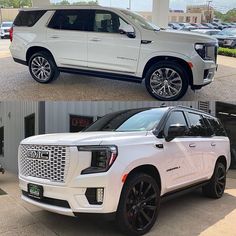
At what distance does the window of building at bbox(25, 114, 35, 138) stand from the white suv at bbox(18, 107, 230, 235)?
8309 mm

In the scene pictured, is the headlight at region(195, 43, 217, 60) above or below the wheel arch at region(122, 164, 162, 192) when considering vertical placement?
above

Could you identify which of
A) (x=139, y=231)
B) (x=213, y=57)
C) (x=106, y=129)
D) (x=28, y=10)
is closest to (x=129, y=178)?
(x=139, y=231)

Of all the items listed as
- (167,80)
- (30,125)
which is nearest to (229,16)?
(30,125)

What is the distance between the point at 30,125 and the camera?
14.4 meters

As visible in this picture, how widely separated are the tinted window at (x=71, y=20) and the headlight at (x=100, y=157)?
15.3ft

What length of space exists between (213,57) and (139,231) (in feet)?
14.8

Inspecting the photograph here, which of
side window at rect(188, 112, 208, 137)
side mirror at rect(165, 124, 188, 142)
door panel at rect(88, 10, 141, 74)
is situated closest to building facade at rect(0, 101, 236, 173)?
door panel at rect(88, 10, 141, 74)

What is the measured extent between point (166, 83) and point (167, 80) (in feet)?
0.21

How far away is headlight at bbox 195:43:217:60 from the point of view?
7339mm

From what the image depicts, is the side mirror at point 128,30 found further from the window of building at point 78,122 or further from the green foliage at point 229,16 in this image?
the green foliage at point 229,16

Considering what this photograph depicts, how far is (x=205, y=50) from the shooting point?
743 centimetres

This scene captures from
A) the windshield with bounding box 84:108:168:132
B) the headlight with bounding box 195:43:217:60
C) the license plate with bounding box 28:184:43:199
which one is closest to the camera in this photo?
the license plate with bounding box 28:184:43:199

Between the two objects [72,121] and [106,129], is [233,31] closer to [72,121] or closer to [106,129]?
[72,121]

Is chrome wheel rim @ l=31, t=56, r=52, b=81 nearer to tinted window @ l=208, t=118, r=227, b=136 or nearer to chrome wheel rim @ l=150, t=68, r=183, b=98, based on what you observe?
chrome wheel rim @ l=150, t=68, r=183, b=98
